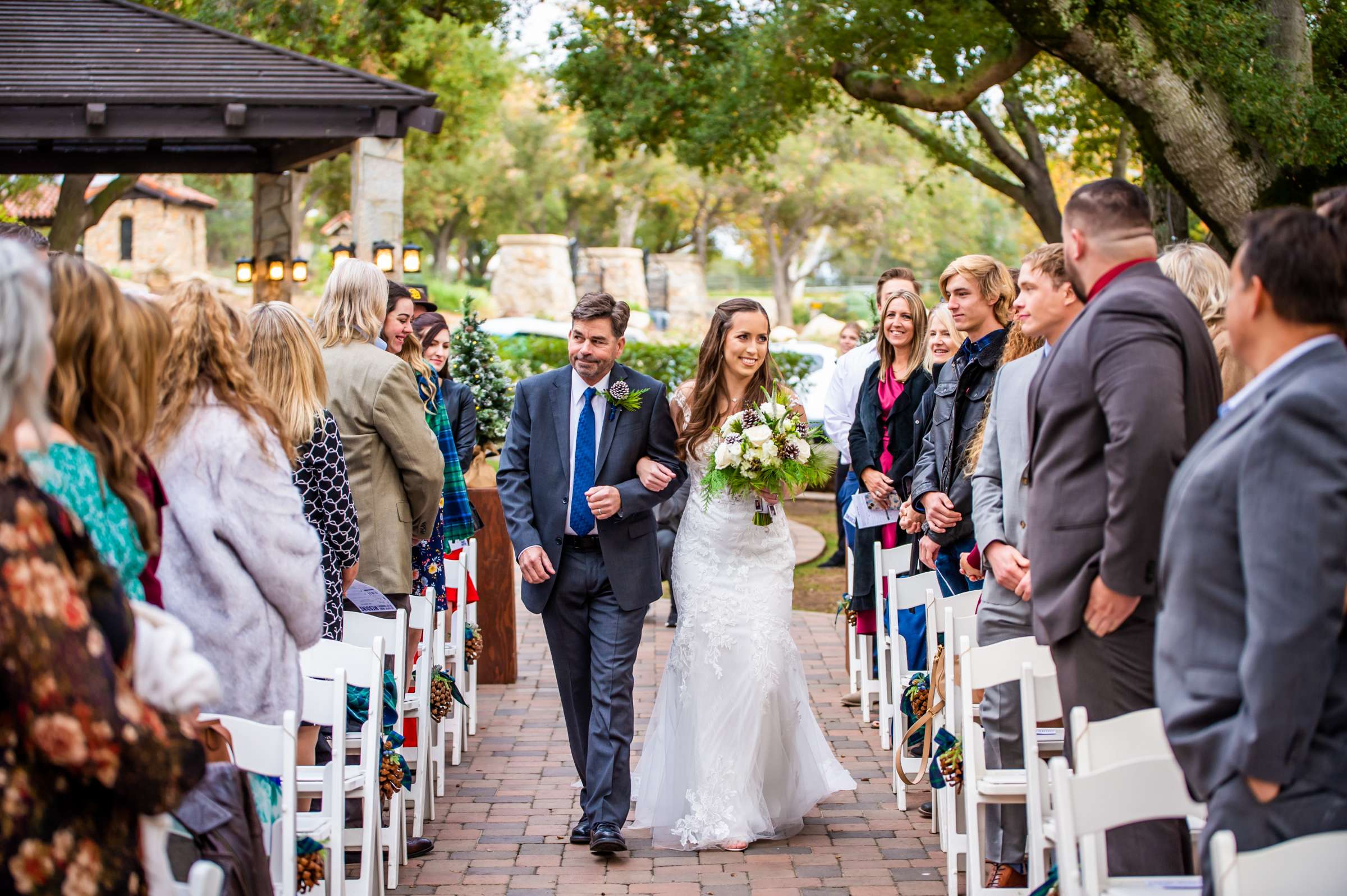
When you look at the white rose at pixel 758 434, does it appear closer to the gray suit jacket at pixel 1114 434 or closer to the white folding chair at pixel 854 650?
the gray suit jacket at pixel 1114 434

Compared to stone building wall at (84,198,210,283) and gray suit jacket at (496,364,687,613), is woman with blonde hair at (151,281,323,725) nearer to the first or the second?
gray suit jacket at (496,364,687,613)

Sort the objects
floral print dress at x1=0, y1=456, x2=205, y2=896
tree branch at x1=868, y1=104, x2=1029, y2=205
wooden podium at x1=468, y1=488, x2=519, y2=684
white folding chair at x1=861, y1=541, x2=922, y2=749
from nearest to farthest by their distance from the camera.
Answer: floral print dress at x1=0, y1=456, x2=205, y2=896
white folding chair at x1=861, y1=541, x2=922, y2=749
wooden podium at x1=468, y1=488, x2=519, y2=684
tree branch at x1=868, y1=104, x2=1029, y2=205

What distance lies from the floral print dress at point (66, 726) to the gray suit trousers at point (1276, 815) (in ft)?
6.57

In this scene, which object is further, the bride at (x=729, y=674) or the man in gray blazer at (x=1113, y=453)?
the bride at (x=729, y=674)

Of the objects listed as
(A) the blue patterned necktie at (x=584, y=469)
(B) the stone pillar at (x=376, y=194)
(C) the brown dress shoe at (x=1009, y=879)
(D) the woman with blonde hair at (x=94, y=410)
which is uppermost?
(B) the stone pillar at (x=376, y=194)

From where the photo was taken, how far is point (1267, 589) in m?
2.55

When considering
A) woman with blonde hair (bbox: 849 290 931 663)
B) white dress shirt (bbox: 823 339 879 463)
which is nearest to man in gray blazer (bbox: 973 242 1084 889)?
woman with blonde hair (bbox: 849 290 931 663)

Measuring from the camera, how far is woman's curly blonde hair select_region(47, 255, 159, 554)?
2.62 m

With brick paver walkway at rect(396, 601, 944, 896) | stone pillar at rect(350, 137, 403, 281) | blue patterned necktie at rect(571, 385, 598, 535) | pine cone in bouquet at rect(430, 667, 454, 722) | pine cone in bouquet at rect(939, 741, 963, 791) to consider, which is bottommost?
brick paver walkway at rect(396, 601, 944, 896)

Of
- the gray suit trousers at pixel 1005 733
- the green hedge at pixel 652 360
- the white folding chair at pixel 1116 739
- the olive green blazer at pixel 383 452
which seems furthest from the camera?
the green hedge at pixel 652 360

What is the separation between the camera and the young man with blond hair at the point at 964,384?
5754mm

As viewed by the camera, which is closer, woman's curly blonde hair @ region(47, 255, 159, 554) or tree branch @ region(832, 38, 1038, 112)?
woman's curly blonde hair @ region(47, 255, 159, 554)

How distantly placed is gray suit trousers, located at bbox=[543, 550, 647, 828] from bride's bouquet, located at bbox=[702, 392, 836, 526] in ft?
2.02

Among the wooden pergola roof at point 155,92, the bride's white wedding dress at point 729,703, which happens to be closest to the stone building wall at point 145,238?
the wooden pergola roof at point 155,92
